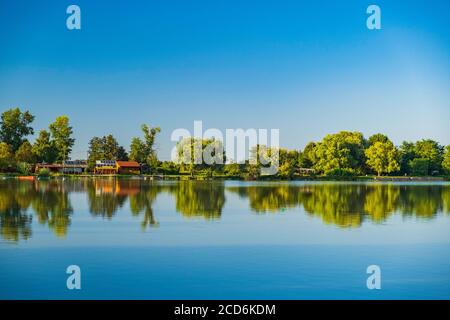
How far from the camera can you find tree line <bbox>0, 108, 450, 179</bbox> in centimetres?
6662

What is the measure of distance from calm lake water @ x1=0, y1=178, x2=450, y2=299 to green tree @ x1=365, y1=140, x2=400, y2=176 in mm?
56935

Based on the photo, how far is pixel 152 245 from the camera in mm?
11891

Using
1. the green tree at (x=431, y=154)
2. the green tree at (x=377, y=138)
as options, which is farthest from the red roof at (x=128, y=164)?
the green tree at (x=431, y=154)

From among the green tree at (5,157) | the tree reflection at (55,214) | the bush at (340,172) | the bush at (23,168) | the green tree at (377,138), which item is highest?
the green tree at (377,138)

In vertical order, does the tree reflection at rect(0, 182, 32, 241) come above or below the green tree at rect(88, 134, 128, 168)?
below

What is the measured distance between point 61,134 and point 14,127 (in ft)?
19.9

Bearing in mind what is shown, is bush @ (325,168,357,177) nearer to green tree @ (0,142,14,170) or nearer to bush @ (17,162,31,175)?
bush @ (17,162,31,175)

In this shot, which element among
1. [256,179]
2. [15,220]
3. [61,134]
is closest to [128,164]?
[61,134]

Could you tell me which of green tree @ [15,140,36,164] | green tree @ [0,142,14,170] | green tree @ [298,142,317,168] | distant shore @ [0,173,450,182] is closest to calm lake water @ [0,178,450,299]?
distant shore @ [0,173,450,182]

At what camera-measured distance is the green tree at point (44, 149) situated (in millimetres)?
66938

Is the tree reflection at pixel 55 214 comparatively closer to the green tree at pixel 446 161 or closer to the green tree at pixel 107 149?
the green tree at pixel 107 149

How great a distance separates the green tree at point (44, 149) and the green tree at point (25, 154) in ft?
3.05
